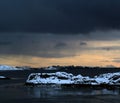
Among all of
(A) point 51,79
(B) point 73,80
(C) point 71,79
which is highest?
(A) point 51,79

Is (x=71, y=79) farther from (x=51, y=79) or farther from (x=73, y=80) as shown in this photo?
(x=51, y=79)

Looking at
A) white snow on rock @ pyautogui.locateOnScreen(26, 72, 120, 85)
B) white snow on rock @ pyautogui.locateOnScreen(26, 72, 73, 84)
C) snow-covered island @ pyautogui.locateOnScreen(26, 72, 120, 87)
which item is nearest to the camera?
snow-covered island @ pyautogui.locateOnScreen(26, 72, 120, 87)

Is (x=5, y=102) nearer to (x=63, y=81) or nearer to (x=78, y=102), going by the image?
(x=78, y=102)

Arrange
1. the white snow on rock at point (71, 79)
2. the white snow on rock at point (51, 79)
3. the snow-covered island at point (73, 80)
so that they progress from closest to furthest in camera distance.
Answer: the snow-covered island at point (73, 80) < the white snow on rock at point (71, 79) < the white snow on rock at point (51, 79)

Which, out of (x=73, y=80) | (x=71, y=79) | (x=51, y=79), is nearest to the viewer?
(x=73, y=80)

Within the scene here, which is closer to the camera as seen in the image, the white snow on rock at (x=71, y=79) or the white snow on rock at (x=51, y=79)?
the white snow on rock at (x=71, y=79)

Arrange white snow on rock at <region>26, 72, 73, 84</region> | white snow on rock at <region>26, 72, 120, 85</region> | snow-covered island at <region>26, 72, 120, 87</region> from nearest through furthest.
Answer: snow-covered island at <region>26, 72, 120, 87</region> < white snow on rock at <region>26, 72, 120, 85</region> < white snow on rock at <region>26, 72, 73, 84</region>

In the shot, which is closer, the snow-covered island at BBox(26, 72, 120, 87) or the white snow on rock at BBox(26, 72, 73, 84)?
the snow-covered island at BBox(26, 72, 120, 87)

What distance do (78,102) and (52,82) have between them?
48422 mm

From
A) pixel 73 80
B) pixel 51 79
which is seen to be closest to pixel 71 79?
pixel 73 80

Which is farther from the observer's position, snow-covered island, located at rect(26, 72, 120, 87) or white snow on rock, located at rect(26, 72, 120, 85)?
white snow on rock, located at rect(26, 72, 120, 85)

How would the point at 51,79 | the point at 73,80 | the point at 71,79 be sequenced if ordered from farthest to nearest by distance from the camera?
the point at 51,79 → the point at 71,79 → the point at 73,80

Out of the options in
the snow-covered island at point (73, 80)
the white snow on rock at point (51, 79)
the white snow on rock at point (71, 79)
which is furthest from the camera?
the white snow on rock at point (51, 79)

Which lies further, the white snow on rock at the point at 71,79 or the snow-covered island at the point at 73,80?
the white snow on rock at the point at 71,79
